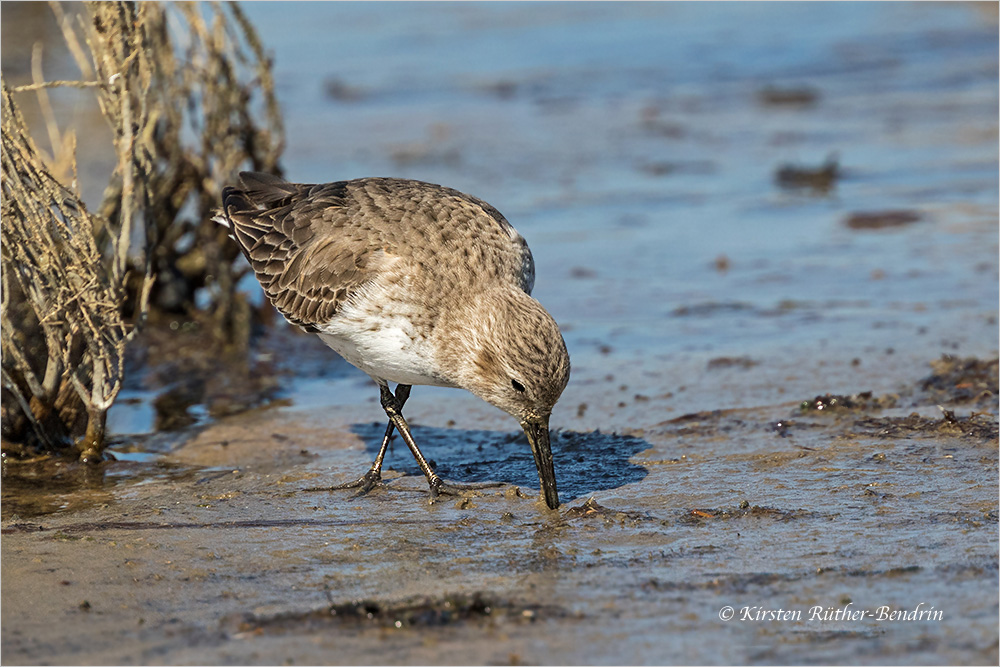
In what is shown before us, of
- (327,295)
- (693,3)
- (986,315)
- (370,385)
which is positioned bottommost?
(370,385)

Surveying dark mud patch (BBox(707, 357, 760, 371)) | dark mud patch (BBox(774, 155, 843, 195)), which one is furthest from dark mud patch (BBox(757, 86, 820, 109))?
dark mud patch (BBox(707, 357, 760, 371))

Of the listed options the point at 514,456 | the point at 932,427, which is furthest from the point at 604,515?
the point at 932,427

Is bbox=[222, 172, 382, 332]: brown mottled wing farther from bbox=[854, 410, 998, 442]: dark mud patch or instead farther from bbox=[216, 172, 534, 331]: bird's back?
bbox=[854, 410, 998, 442]: dark mud patch

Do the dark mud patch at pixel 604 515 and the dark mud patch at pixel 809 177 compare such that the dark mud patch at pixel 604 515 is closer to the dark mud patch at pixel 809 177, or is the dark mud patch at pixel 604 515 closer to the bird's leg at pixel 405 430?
the bird's leg at pixel 405 430

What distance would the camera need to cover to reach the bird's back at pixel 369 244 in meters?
6.09

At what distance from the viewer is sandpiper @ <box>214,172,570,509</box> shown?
18.6 ft

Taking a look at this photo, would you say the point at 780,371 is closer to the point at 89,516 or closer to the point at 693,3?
the point at 89,516

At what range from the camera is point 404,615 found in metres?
4.49

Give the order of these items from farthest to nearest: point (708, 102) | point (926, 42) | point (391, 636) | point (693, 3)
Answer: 1. point (693, 3)
2. point (926, 42)
3. point (708, 102)
4. point (391, 636)

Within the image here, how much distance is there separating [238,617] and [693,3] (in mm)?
25787

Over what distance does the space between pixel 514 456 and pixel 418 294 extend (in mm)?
1428

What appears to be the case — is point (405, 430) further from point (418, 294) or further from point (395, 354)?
point (418, 294)

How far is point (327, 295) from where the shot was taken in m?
6.27

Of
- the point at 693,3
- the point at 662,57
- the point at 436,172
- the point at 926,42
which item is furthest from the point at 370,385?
the point at 693,3
